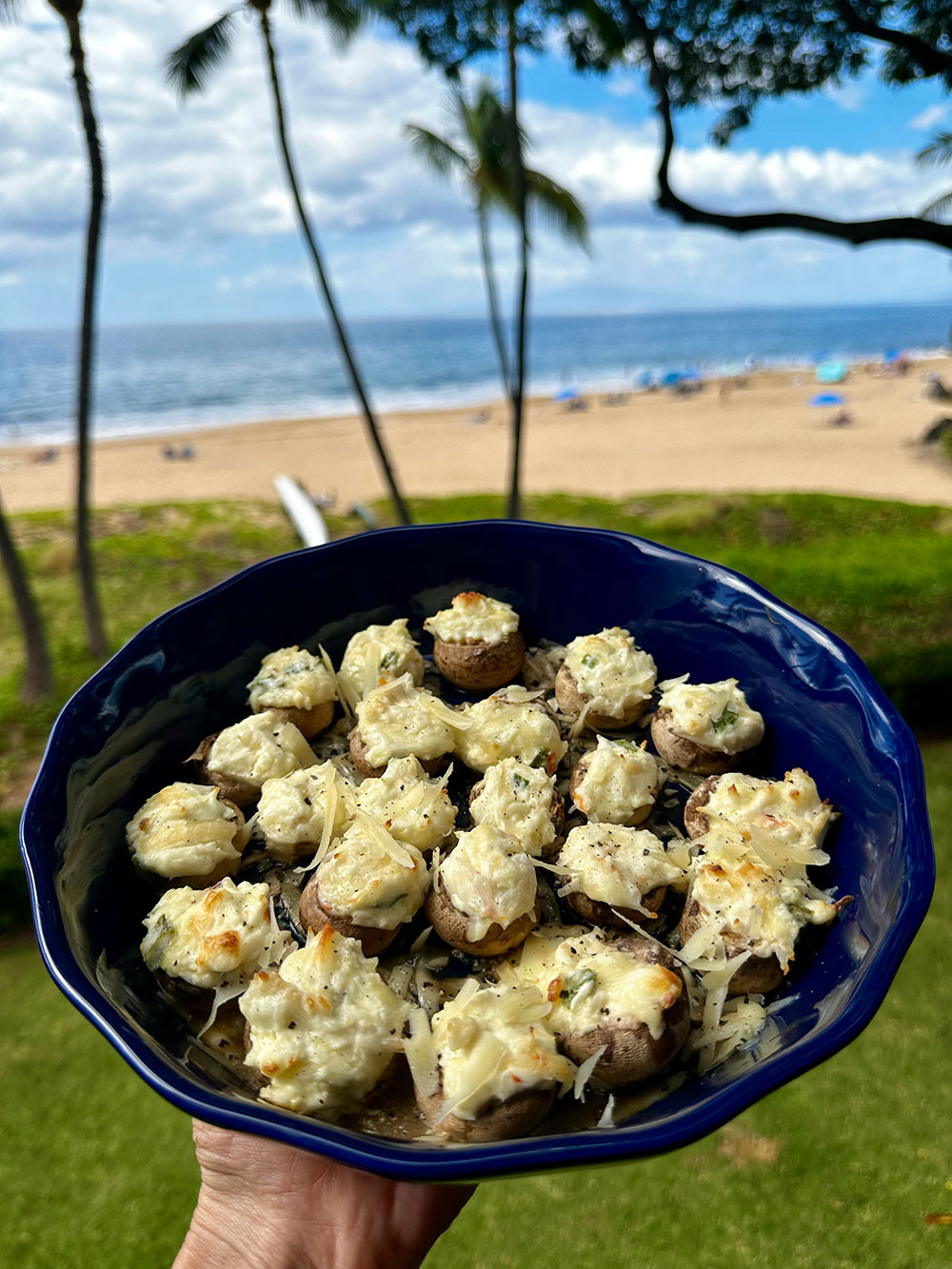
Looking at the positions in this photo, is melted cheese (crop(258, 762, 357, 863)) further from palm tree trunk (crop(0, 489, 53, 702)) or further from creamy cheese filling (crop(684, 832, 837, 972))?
palm tree trunk (crop(0, 489, 53, 702))

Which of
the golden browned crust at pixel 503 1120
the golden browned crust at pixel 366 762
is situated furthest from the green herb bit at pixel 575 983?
the golden browned crust at pixel 366 762

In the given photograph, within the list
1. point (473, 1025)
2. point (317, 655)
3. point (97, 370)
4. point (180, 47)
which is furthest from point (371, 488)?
point (97, 370)

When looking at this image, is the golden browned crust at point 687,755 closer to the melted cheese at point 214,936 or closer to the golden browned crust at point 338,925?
the golden browned crust at point 338,925

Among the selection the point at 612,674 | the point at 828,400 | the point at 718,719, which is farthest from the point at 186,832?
the point at 828,400

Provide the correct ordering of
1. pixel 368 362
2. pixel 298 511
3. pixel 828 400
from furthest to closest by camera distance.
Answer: pixel 368 362 → pixel 828 400 → pixel 298 511

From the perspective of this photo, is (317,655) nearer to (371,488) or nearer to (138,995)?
(138,995)

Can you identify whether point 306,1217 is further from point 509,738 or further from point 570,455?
point 570,455
